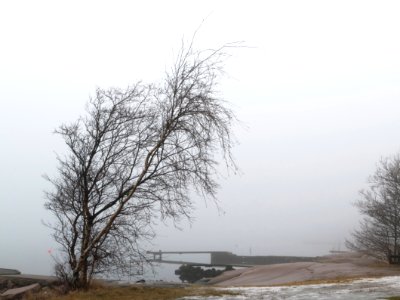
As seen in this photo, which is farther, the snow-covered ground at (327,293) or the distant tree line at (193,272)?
the distant tree line at (193,272)

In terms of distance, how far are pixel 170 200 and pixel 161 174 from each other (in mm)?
800

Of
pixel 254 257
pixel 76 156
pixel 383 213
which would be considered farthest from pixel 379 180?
pixel 254 257

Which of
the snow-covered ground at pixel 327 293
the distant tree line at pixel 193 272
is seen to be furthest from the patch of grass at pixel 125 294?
the distant tree line at pixel 193 272

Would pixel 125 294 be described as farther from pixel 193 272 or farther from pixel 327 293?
pixel 193 272

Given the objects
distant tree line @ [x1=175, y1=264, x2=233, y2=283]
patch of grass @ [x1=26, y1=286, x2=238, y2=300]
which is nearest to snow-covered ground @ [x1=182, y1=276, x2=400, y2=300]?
patch of grass @ [x1=26, y1=286, x2=238, y2=300]

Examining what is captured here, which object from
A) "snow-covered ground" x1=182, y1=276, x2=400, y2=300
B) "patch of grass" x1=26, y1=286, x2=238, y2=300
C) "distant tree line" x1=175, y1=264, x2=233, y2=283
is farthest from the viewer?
"distant tree line" x1=175, y1=264, x2=233, y2=283

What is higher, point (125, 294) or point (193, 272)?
point (193, 272)

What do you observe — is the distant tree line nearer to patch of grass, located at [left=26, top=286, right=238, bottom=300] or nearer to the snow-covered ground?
patch of grass, located at [left=26, top=286, right=238, bottom=300]

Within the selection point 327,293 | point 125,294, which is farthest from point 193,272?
point 327,293

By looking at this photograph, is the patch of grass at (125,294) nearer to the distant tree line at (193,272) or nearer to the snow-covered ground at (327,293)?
the snow-covered ground at (327,293)

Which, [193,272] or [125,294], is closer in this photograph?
A: [125,294]

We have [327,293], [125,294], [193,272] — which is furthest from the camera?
[193,272]

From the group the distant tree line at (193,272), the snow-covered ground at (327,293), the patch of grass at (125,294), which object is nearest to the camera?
the snow-covered ground at (327,293)

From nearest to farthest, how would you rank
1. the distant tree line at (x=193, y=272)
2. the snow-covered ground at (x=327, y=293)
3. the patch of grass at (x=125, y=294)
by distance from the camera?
the snow-covered ground at (x=327, y=293), the patch of grass at (x=125, y=294), the distant tree line at (x=193, y=272)
